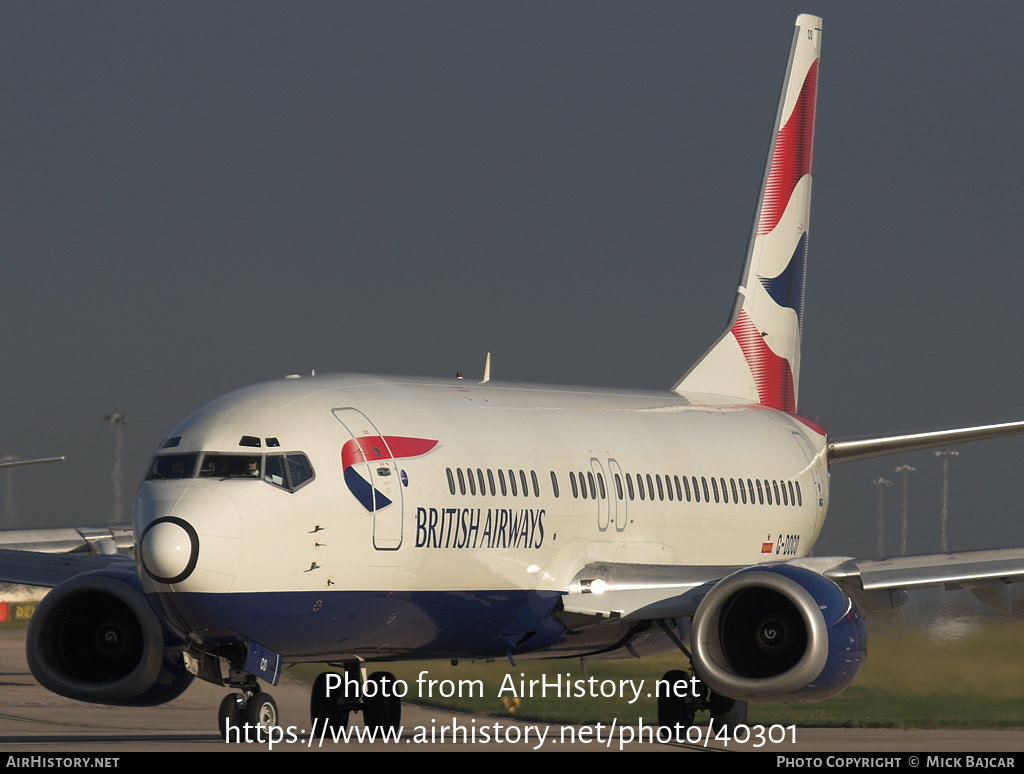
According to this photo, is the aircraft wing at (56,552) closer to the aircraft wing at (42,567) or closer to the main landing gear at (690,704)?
the aircraft wing at (42,567)

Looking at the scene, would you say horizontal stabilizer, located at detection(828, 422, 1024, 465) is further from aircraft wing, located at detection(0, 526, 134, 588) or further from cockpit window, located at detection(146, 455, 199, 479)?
cockpit window, located at detection(146, 455, 199, 479)

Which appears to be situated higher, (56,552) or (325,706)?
(325,706)

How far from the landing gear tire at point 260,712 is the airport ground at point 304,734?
Answer: 20 centimetres

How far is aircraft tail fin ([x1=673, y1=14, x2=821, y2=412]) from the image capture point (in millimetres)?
28312

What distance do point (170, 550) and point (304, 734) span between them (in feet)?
27.2

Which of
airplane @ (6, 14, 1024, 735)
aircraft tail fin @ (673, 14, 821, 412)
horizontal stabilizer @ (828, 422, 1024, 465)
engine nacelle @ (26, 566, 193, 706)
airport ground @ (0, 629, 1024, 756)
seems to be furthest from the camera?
aircraft tail fin @ (673, 14, 821, 412)

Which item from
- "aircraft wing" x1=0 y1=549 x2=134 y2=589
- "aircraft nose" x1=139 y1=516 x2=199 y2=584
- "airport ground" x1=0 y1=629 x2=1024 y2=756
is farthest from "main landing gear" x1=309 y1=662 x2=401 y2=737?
"aircraft nose" x1=139 y1=516 x2=199 y2=584

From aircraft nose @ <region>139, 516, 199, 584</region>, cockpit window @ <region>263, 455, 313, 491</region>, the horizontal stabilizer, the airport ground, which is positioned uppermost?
cockpit window @ <region>263, 455, 313, 491</region>

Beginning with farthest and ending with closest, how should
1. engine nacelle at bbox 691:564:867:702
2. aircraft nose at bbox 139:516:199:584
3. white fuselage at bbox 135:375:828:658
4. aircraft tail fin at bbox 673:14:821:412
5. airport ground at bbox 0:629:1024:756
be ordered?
aircraft tail fin at bbox 673:14:821:412 → airport ground at bbox 0:629:1024:756 → engine nacelle at bbox 691:564:867:702 → white fuselage at bbox 135:375:828:658 → aircraft nose at bbox 139:516:199:584

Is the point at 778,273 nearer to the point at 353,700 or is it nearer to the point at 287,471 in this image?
the point at 353,700

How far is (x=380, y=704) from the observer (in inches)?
864

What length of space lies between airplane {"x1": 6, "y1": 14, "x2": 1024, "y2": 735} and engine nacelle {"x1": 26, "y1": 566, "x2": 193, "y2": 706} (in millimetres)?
24

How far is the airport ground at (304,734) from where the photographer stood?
19172 millimetres

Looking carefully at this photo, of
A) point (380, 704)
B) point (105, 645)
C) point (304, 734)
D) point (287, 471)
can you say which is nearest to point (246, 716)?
point (287, 471)
